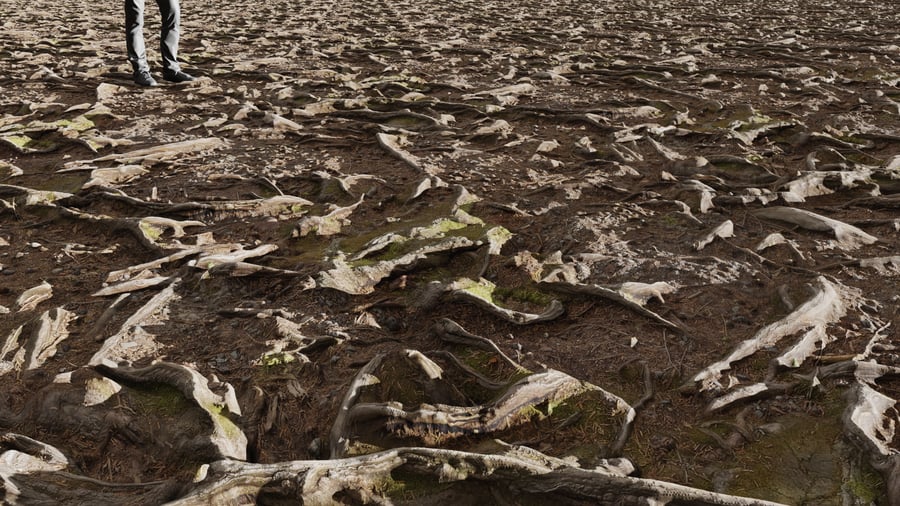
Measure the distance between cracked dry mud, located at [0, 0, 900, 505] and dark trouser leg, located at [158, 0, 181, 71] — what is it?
1.37 ft

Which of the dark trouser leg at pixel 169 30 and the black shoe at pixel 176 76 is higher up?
the dark trouser leg at pixel 169 30

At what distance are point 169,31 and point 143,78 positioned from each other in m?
0.83

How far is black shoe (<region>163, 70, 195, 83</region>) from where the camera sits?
9709 mm

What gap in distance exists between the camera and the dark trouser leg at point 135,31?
346 inches

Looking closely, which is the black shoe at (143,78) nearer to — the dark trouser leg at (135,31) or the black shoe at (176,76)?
the dark trouser leg at (135,31)

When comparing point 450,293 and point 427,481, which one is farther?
point 450,293

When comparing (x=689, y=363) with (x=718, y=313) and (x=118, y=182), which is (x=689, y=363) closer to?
(x=718, y=313)

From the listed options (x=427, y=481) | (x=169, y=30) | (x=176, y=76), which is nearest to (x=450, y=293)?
(x=427, y=481)

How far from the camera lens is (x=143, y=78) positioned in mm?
9531

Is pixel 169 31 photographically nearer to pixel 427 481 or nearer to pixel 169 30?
pixel 169 30

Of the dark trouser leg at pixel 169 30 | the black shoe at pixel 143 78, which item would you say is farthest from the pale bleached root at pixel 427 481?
the black shoe at pixel 143 78

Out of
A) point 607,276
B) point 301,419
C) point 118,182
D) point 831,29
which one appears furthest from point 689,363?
point 831,29

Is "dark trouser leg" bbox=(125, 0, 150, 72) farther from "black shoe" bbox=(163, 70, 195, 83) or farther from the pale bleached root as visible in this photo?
the pale bleached root

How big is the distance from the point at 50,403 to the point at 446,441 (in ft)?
6.50
